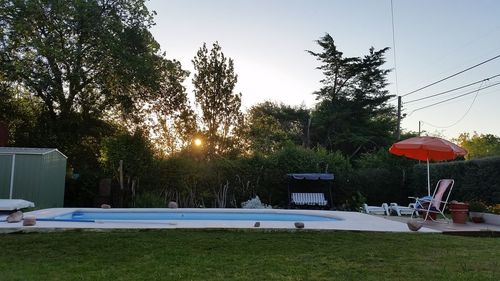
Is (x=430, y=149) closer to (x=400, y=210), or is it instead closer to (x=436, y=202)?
(x=436, y=202)

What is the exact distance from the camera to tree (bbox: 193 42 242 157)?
16.4 meters

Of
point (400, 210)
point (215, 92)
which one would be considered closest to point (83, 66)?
point (215, 92)

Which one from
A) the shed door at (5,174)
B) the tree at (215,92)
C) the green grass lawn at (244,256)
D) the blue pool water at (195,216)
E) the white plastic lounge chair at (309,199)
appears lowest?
the green grass lawn at (244,256)

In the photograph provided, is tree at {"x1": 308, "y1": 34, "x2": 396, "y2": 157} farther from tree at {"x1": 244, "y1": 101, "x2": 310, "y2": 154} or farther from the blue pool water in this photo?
the blue pool water

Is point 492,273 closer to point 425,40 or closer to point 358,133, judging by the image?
point 425,40

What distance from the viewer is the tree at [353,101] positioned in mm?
27766

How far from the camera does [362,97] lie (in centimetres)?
2823

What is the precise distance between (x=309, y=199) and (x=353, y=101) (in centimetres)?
1548

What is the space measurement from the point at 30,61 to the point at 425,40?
1426cm

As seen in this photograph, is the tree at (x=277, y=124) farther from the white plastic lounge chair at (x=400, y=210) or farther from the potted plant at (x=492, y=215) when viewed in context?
the potted plant at (x=492, y=215)

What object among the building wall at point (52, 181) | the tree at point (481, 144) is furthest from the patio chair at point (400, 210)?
the tree at point (481, 144)

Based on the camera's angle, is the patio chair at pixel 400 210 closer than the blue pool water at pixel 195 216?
No

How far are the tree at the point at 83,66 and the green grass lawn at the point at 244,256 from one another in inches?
460

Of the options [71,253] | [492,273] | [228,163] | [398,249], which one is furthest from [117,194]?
[492,273]
